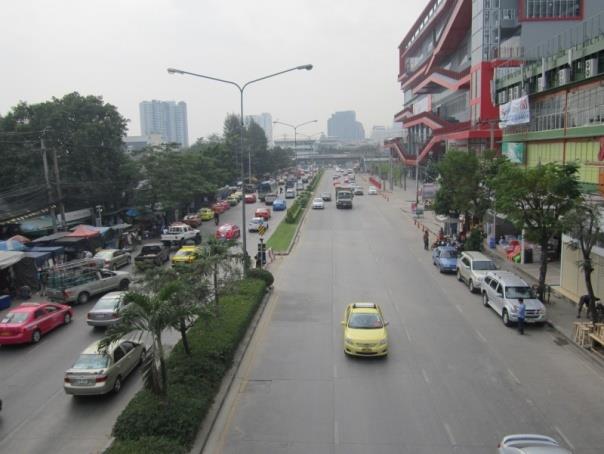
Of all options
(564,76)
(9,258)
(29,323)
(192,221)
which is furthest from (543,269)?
(192,221)

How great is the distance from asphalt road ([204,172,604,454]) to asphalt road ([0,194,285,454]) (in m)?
2.76

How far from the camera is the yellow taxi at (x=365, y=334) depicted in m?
17.3

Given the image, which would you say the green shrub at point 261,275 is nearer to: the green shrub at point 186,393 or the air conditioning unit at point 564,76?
the green shrub at point 186,393

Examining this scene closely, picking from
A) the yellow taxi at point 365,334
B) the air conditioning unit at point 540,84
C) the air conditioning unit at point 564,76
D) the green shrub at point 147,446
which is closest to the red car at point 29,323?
the green shrub at point 147,446

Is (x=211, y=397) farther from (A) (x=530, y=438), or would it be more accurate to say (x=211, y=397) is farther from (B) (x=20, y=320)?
(B) (x=20, y=320)

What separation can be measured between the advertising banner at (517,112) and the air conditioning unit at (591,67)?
16.2 ft

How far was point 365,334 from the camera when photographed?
17672 millimetres

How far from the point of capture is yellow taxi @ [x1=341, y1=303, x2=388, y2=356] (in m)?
17.3

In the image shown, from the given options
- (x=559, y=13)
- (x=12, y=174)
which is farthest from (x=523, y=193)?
Result: (x=559, y=13)

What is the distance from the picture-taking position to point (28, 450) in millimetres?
12070

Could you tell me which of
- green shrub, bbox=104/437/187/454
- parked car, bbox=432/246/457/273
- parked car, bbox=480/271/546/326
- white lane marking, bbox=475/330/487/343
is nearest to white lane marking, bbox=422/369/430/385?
white lane marking, bbox=475/330/487/343

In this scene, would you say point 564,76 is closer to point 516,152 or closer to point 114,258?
point 516,152

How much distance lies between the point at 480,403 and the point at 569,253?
14104 millimetres

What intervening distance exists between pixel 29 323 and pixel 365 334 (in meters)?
11.2
